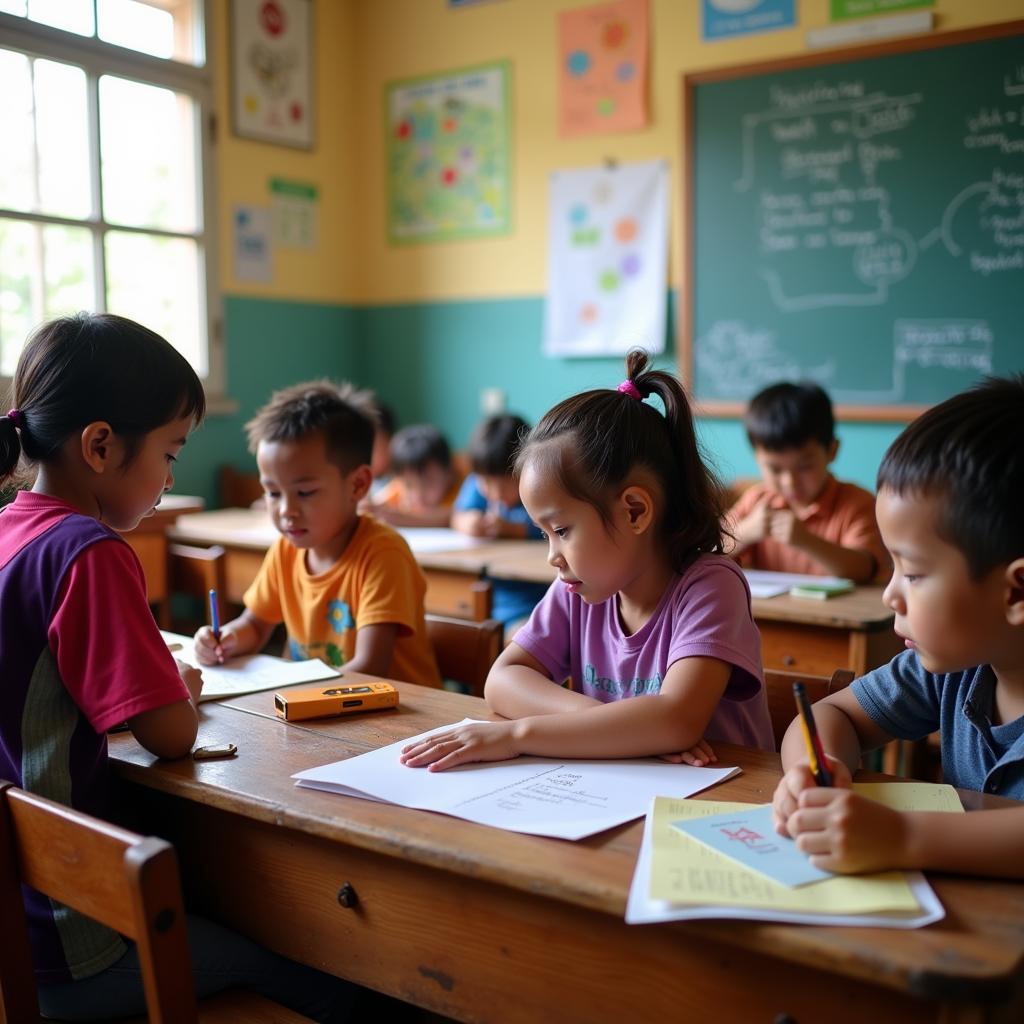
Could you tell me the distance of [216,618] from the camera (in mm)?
1862

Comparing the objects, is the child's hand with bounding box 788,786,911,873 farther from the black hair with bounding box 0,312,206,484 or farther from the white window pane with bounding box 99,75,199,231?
the white window pane with bounding box 99,75,199,231

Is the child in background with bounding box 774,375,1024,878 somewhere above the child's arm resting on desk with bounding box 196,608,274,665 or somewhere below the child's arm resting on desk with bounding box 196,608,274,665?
above

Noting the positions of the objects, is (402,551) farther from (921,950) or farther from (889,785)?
(921,950)

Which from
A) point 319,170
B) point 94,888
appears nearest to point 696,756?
point 94,888

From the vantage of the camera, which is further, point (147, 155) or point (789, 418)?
point (147, 155)

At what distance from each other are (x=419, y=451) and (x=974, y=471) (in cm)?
301

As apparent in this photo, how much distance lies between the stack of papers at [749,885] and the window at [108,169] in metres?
3.51

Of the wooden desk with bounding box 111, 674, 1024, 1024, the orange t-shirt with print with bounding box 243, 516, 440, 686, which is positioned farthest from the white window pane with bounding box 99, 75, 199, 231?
the wooden desk with bounding box 111, 674, 1024, 1024

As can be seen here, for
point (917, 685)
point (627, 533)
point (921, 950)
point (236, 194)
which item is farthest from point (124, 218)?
point (921, 950)

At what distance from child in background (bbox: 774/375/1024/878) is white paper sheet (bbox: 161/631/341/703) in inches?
30.5

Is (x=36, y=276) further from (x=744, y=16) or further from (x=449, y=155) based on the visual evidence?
(x=744, y=16)

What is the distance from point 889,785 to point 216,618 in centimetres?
114

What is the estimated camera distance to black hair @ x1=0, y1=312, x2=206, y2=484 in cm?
136

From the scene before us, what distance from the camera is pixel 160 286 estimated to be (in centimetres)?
445
